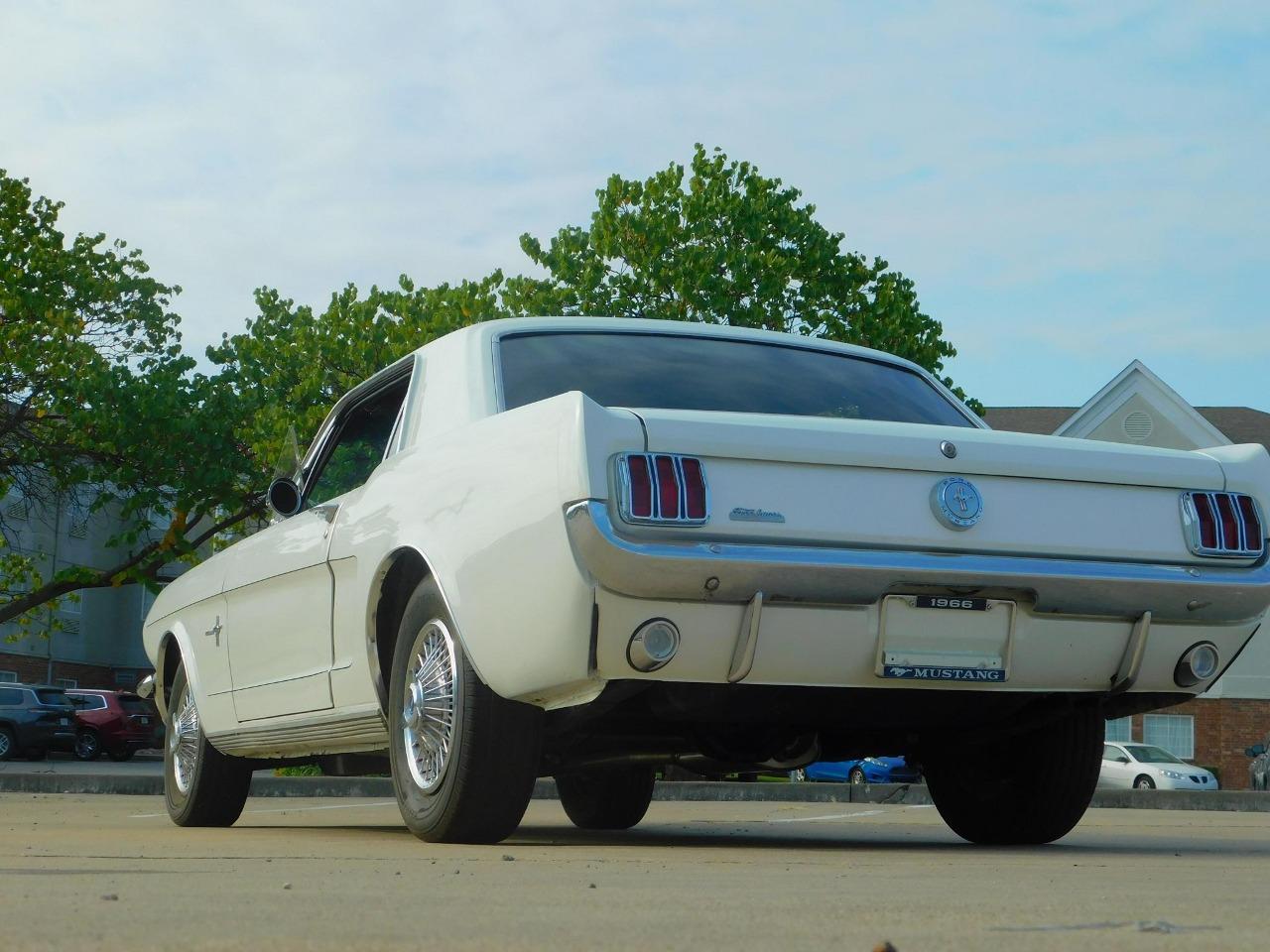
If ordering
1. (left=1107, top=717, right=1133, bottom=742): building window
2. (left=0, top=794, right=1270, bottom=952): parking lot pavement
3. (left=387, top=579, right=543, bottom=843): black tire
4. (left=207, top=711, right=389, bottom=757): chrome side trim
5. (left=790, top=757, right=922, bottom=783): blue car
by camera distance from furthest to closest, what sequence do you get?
(left=1107, top=717, right=1133, bottom=742): building window → (left=790, top=757, right=922, bottom=783): blue car → (left=207, top=711, right=389, bottom=757): chrome side trim → (left=387, top=579, right=543, bottom=843): black tire → (left=0, top=794, right=1270, bottom=952): parking lot pavement

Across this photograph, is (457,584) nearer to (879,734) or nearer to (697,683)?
(697,683)

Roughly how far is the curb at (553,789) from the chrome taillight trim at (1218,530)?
34.6ft

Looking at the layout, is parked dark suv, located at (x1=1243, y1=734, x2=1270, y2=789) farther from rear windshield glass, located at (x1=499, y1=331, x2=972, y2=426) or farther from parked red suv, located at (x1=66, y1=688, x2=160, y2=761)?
parked red suv, located at (x1=66, y1=688, x2=160, y2=761)

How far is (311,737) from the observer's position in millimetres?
6523

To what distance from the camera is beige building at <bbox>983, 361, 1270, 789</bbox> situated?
43.2 meters

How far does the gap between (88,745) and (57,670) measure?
19.2m

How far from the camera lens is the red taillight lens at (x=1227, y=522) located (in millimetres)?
5391

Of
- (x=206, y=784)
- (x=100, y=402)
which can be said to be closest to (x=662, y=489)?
(x=206, y=784)

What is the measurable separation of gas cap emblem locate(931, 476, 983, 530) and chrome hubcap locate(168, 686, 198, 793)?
12.7ft

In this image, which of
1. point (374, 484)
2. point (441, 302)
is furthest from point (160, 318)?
point (374, 484)

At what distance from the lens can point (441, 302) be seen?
102 feet

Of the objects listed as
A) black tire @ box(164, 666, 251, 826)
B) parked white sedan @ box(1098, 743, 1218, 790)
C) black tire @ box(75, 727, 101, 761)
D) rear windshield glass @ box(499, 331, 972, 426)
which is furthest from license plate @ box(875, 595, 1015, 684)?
black tire @ box(75, 727, 101, 761)

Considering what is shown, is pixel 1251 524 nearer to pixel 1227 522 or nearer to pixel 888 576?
pixel 1227 522

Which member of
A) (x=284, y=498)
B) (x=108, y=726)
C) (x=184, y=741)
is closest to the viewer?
(x=284, y=498)
